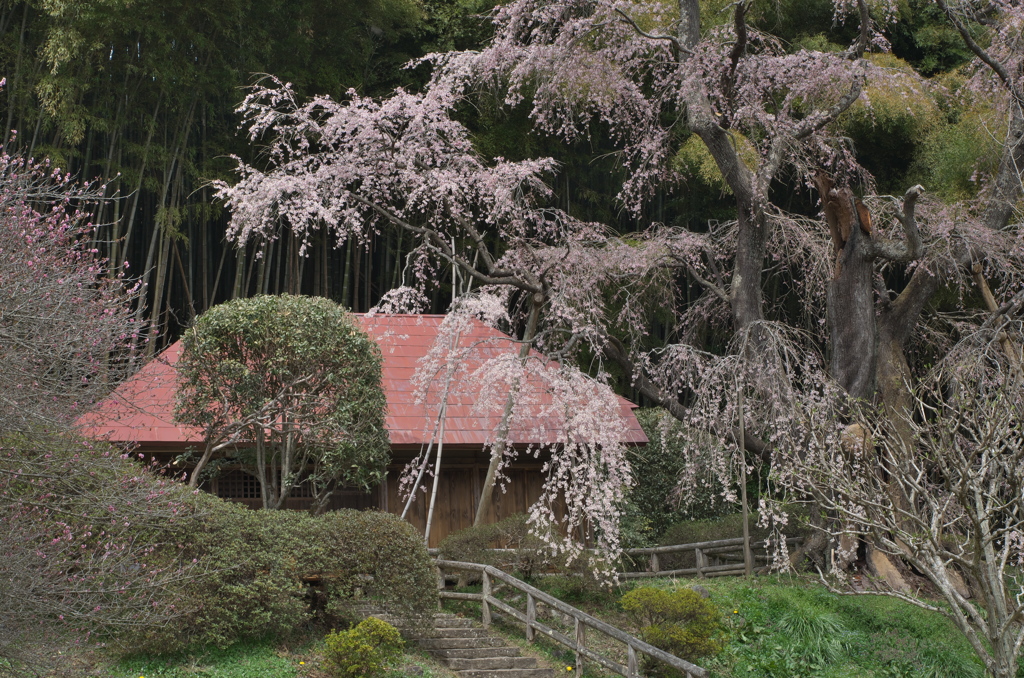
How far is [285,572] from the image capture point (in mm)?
9242

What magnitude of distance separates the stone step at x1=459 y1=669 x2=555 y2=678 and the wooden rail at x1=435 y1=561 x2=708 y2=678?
32cm

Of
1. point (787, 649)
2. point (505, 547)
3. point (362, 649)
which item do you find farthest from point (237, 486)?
point (787, 649)

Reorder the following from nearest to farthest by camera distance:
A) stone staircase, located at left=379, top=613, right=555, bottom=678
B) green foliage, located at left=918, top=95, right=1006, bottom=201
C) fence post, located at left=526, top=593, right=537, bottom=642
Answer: stone staircase, located at left=379, top=613, right=555, bottom=678
fence post, located at left=526, top=593, right=537, bottom=642
green foliage, located at left=918, top=95, right=1006, bottom=201

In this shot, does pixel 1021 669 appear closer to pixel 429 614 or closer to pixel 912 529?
pixel 912 529

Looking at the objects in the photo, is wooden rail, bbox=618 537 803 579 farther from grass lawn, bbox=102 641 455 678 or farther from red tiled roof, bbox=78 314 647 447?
grass lawn, bbox=102 641 455 678

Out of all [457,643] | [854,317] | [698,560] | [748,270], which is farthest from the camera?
[698,560]

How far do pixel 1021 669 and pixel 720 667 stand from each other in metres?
3.09

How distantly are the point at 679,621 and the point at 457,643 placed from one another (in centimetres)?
232

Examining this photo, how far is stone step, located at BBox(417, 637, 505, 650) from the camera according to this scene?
10.0 metres

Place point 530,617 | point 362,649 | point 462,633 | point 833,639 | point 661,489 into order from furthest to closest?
point 661,489 < point 462,633 < point 530,617 < point 833,639 < point 362,649

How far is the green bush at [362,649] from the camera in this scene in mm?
8562

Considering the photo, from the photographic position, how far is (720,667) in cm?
942

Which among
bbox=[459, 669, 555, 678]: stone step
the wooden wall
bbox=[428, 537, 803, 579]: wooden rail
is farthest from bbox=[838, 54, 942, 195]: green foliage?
bbox=[459, 669, 555, 678]: stone step

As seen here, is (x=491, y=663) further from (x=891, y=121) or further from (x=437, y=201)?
(x=891, y=121)
